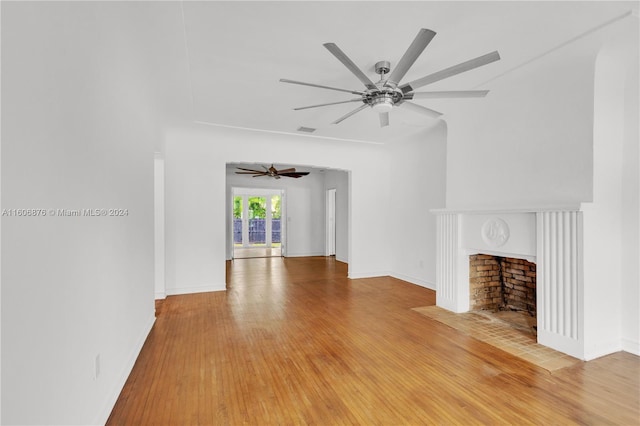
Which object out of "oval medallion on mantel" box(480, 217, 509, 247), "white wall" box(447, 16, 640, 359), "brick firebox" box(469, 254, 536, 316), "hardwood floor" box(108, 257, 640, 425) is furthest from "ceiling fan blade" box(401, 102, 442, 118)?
"hardwood floor" box(108, 257, 640, 425)

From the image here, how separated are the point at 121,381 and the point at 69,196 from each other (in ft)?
5.14

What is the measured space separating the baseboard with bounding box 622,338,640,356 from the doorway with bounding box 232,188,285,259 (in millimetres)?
8489

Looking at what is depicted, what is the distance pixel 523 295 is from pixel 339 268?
407 centimetres

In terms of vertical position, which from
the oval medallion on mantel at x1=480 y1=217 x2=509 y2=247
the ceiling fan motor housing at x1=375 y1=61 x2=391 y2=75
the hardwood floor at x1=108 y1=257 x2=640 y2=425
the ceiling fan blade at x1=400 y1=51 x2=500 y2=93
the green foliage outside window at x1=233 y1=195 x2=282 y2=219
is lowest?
the hardwood floor at x1=108 y1=257 x2=640 y2=425

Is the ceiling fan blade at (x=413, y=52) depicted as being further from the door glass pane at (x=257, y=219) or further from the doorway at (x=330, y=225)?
the door glass pane at (x=257, y=219)

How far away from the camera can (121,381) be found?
90.6 inches

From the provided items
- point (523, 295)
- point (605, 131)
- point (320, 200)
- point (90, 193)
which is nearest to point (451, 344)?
point (523, 295)

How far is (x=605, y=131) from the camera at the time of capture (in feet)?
9.20

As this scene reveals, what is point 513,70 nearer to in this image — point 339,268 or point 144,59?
point 144,59

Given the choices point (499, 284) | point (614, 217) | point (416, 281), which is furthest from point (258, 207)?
point (614, 217)

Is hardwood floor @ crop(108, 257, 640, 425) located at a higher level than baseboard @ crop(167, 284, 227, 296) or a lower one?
lower

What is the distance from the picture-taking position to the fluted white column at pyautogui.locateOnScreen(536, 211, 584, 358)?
9.01 feet

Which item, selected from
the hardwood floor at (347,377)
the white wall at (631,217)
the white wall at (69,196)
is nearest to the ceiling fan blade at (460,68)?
the white wall at (631,217)

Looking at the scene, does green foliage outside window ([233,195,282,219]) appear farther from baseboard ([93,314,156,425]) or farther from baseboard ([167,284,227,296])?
baseboard ([93,314,156,425])
